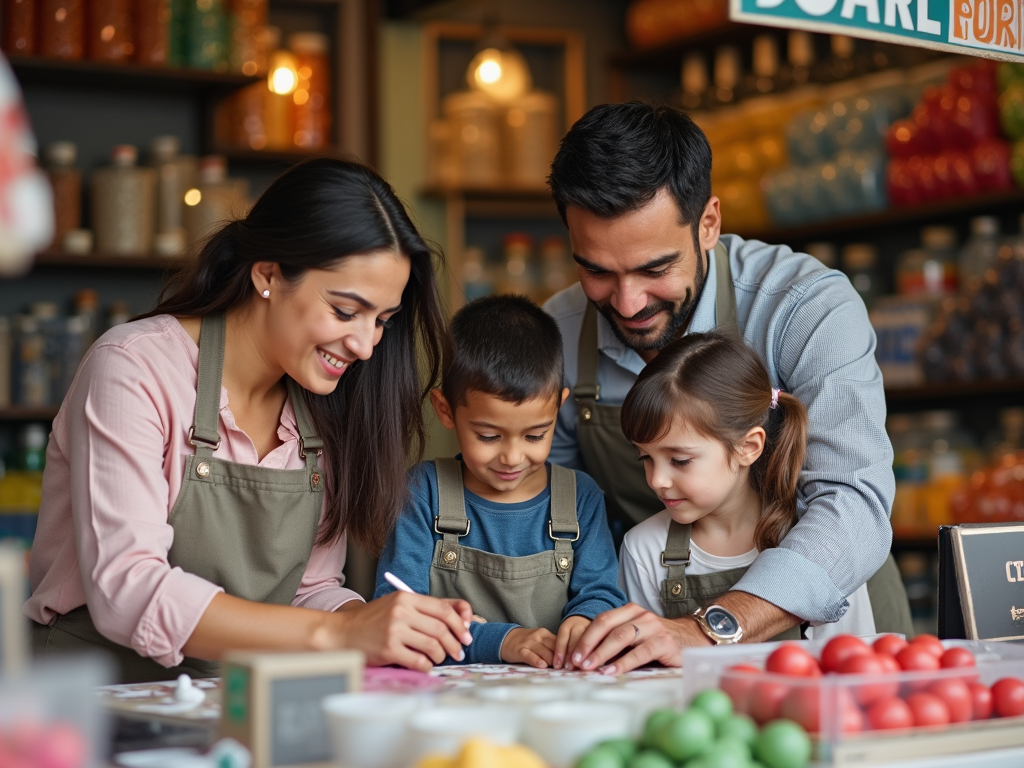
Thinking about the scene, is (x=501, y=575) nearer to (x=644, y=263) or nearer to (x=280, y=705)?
(x=644, y=263)

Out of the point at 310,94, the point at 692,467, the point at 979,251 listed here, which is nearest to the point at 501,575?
the point at 692,467

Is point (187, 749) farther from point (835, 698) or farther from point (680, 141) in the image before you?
point (680, 141)

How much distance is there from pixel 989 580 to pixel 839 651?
0.51m

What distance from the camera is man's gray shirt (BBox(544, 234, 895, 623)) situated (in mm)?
1853

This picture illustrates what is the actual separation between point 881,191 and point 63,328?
2.65 m

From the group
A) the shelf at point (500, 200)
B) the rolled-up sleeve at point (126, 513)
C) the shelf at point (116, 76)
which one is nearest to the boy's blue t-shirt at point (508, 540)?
the rolled-up sleeve at point (126, 513)

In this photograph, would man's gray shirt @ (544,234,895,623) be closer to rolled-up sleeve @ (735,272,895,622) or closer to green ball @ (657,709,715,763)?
rolled-up sleeve @ (735,272,895,622)

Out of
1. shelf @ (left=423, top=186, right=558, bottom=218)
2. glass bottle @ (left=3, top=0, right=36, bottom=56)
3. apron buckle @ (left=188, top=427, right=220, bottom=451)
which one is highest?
glass bottle @ (left=3, top=0, right=36, bottom=56)

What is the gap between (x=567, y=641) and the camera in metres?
1.73

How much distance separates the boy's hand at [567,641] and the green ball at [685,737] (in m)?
0.63

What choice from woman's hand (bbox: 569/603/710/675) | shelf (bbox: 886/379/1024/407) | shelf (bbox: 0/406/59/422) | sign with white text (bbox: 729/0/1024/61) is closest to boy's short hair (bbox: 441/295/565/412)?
woman's hand (bbox: 569/603/710/675)

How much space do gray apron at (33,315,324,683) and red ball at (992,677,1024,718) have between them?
1.06 meters

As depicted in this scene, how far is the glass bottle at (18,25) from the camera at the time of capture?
144 inches

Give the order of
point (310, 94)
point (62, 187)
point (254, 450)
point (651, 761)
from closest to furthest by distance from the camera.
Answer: point (651, 761), point (254, 450), point (62, 187), point (310, 94)
